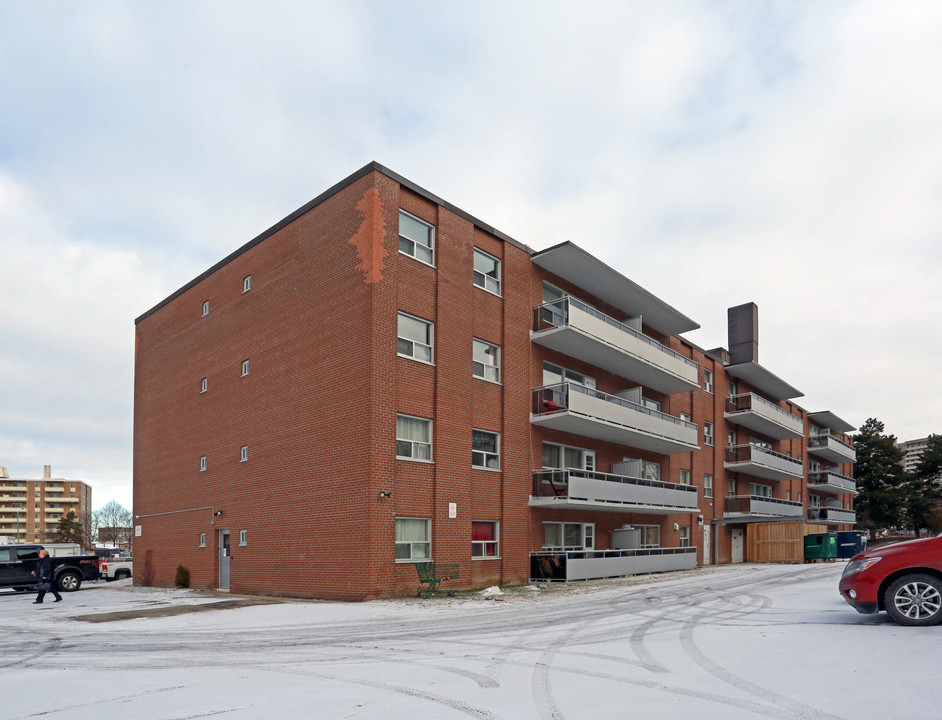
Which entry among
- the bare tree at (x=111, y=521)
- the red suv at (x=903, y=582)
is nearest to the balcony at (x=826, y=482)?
the red suv at (x=903, y=582)

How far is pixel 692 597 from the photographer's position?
19297 millimetres

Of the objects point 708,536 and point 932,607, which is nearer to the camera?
point 932,607

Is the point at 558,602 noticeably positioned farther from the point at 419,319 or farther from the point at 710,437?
the point at 710,437

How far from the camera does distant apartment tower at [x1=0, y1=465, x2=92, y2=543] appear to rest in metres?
150

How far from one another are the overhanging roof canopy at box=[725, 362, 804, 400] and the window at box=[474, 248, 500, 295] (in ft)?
76.0

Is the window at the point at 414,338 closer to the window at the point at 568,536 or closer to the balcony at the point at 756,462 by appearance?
the window at the point at 568,536

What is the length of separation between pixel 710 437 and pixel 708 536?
5336mm

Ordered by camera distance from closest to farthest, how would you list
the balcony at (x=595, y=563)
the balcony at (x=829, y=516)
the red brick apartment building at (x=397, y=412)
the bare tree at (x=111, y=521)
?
the red brick apartment building at (x=397, y=412) → the balcony at (x=595, y=563) → the balcony at (x=829, y=516) → the bare tree at (x=111, y=521)

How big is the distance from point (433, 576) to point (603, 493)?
8.34 meters

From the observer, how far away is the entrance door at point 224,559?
2567 cm

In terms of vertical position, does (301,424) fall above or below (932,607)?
above

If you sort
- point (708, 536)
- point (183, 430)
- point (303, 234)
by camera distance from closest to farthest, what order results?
1. point (303, 234)
2. point (183, 430)
3. point (708, 536)

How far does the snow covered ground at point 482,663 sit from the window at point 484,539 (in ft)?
18.5

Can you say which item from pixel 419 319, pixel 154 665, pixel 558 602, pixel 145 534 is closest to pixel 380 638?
pixel 154 665
